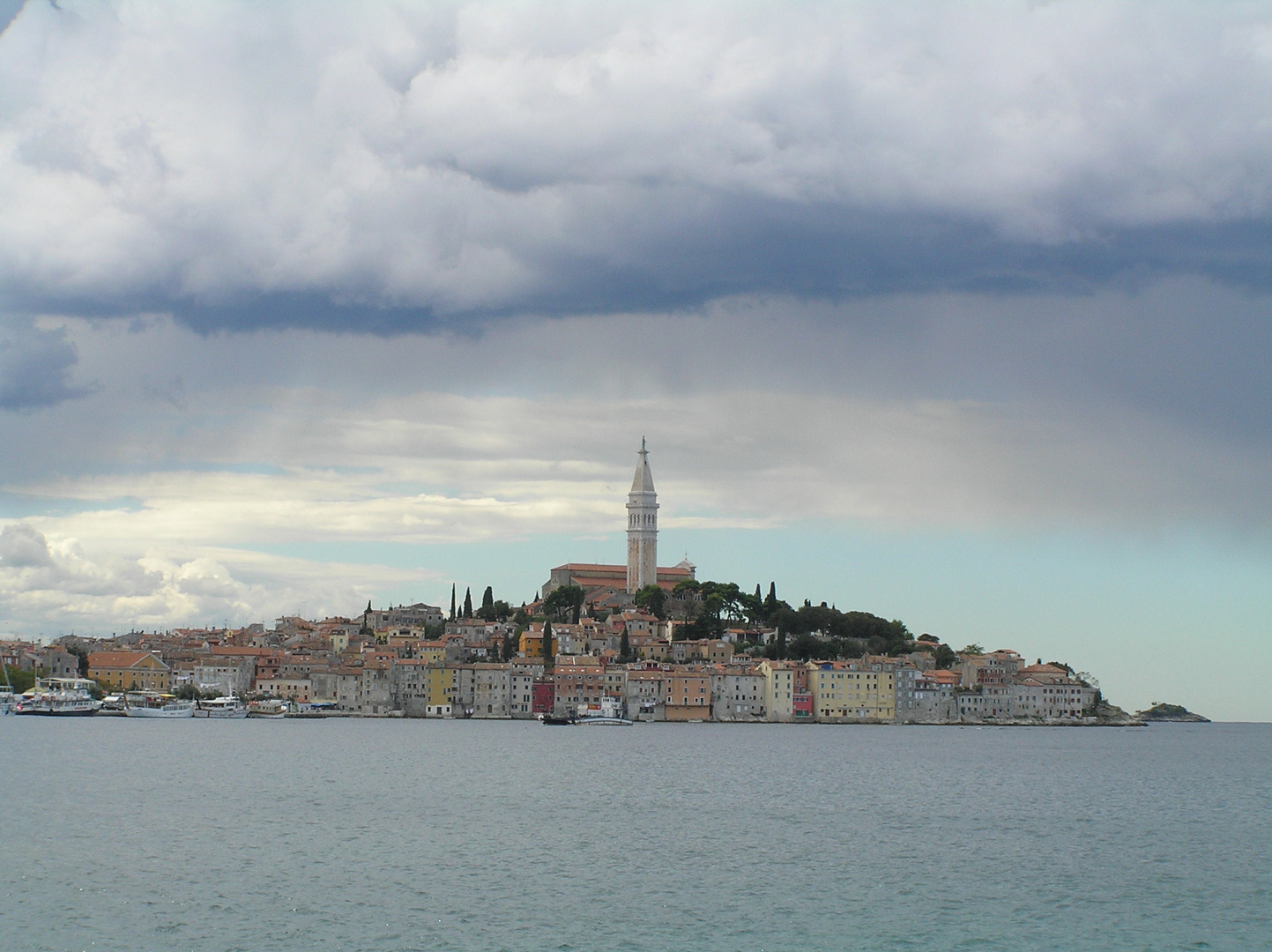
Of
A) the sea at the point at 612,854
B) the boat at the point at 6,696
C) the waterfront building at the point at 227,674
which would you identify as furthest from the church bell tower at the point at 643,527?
the sea at the point at 612,854

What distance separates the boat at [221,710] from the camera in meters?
90.8

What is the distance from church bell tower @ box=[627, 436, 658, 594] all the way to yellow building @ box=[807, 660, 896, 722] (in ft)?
97.5

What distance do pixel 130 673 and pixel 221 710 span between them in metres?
12.8

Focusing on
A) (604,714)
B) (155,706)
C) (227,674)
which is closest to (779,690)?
(604,714)

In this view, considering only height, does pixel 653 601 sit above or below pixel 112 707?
above

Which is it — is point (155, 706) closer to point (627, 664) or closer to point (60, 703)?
point (60, 703)

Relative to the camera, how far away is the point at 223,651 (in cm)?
10194

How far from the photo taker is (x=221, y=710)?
9081cm

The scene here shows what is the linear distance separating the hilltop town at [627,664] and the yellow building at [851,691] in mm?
85

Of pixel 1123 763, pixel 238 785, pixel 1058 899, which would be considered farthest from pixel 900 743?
pixel 1058 899

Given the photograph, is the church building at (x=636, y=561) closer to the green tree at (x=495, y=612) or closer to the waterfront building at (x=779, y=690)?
the green tree at (x=495, y=612)

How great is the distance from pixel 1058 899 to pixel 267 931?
43.8ft

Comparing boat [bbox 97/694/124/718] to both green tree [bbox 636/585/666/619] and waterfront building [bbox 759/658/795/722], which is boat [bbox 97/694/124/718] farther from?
waterfront building [bbox 759/658/795/722]

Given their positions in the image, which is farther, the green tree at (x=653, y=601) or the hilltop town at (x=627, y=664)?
the green tree at (x=653, y=601)
